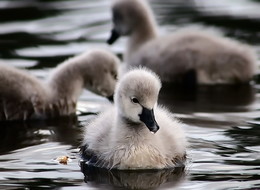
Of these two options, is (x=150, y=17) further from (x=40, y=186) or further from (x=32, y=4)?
(x=40, y=186)

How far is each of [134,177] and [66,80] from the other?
8.17 feet

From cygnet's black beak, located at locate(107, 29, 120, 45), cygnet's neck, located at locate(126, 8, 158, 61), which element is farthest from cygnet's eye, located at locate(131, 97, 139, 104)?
cygnet's black beak, located at locate(107, 29, 120, 45)

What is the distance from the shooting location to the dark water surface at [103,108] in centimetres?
684

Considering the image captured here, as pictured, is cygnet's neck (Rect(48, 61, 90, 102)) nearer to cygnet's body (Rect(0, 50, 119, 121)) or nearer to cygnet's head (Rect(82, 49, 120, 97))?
cygnet's body (Rect(0, 50, 119, 121))

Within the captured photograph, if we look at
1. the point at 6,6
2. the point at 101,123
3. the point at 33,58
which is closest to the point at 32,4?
the point at 6,6

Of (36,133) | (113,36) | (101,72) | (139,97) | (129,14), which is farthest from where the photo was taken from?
(113,36)

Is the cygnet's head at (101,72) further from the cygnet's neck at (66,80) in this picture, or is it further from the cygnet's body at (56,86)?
the cygnet's neck at (66,80)

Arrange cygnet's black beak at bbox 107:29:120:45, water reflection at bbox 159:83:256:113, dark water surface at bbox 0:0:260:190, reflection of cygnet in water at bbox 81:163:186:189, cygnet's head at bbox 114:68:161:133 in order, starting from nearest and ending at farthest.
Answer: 1. reflection of cygnet in water at bbox 81:163:186:189
2. dark water surface at bbox 0:0:260:190
3. cygnet's head at bbox 114:68:161:133
4. water reflection at bbox 159:83:256:113
5. cygnet's black beak at bbox 107:29:120:45

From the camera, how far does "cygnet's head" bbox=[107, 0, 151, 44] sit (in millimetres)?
11117

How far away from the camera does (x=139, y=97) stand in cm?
702

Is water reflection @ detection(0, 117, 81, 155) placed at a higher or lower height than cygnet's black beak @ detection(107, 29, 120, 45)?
lower

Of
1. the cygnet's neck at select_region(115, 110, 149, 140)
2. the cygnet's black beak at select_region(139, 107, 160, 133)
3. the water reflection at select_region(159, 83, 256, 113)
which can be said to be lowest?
the water reflection at select_region(159, 83, 256, 113)

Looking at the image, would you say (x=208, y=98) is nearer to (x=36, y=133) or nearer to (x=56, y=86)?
(x=56, y=86)

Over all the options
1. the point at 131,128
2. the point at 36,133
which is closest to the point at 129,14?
the point at 36,133
